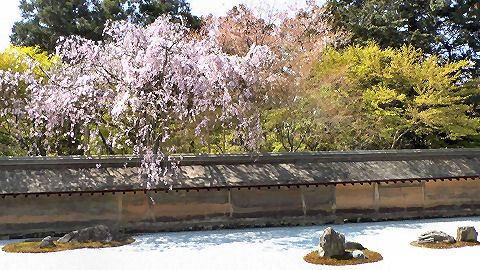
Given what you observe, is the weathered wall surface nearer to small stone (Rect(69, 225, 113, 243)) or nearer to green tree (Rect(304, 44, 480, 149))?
small stone (Rect(69, 225, 113, 243))

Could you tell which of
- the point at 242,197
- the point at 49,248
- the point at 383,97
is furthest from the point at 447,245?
the point at 383,97

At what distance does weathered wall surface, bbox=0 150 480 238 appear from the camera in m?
14.8

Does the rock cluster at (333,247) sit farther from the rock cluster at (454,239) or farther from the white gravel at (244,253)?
the rock cluster at (454,239)

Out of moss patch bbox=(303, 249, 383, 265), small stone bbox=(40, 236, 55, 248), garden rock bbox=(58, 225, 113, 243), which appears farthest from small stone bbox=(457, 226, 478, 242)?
small stone bbox=(40, 236, 55, 248)

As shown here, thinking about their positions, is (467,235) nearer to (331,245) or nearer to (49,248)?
(331,245)

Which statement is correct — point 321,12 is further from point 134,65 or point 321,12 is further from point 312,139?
point 134,65

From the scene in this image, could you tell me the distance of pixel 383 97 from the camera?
26.8 m

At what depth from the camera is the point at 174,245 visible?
520 inches

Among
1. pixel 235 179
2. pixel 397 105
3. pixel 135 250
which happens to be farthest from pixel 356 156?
pixel 397 105

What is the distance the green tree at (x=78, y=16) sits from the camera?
141ft

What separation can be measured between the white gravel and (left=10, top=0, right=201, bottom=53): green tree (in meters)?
31.5

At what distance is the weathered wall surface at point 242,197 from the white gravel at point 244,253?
0.75 meters

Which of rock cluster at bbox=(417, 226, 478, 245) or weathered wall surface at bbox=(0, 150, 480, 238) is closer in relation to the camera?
rock cluster at bbox=(417, 226, 478, 245)

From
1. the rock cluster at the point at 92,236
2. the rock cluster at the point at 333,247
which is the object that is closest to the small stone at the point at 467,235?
the rock cluster at the point at 333,247
